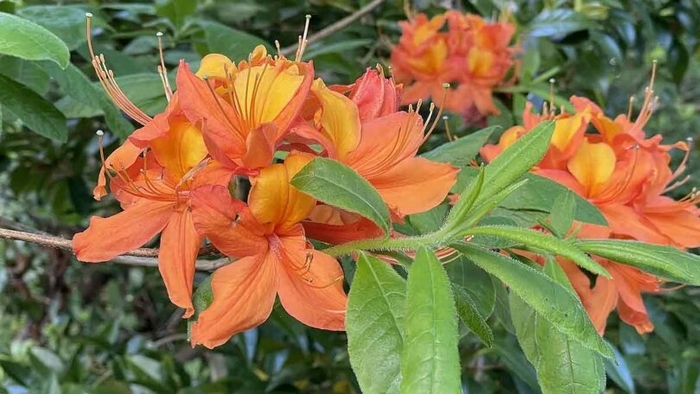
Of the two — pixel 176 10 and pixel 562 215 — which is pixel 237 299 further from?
pixel 176 10

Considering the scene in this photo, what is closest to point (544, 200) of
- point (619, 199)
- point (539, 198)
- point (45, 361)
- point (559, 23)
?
point (539, 198)

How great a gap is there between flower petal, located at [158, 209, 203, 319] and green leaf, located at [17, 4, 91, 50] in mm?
398

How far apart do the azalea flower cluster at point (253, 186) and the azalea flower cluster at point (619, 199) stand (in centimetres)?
22

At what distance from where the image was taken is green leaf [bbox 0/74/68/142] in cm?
69

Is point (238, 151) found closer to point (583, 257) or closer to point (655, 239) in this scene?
point (583, 257)

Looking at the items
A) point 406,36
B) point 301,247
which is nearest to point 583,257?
point 301,247

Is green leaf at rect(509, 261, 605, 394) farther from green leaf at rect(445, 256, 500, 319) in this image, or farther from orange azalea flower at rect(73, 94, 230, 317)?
orange azalea flower at rect(73, 94, 230, 317)

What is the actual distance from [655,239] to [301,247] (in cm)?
34

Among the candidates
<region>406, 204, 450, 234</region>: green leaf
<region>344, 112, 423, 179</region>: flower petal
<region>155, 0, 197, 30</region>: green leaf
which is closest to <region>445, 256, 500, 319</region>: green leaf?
<region>406, 204, 450, 234</region>: green leaf

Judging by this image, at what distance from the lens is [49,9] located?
83 centimetres

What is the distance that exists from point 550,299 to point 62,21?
0.60 metres

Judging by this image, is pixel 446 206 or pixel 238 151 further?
pixel 446 206

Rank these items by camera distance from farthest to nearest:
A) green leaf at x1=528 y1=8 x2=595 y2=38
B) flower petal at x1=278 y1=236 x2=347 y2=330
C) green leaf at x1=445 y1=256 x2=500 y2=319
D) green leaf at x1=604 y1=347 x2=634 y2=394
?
green leaf at x1=528 y1=8 x2=595 y2=38, green leaf at x1=604 y1=347 x2=634 y2=394, green leaf at x1=445 y1=256 x2=500 y2=319, flower petal at x1=278 y1=236 x2=347 y2=330

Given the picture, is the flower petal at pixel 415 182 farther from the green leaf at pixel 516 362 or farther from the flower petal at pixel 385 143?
the green leaf at pixel 516 362
